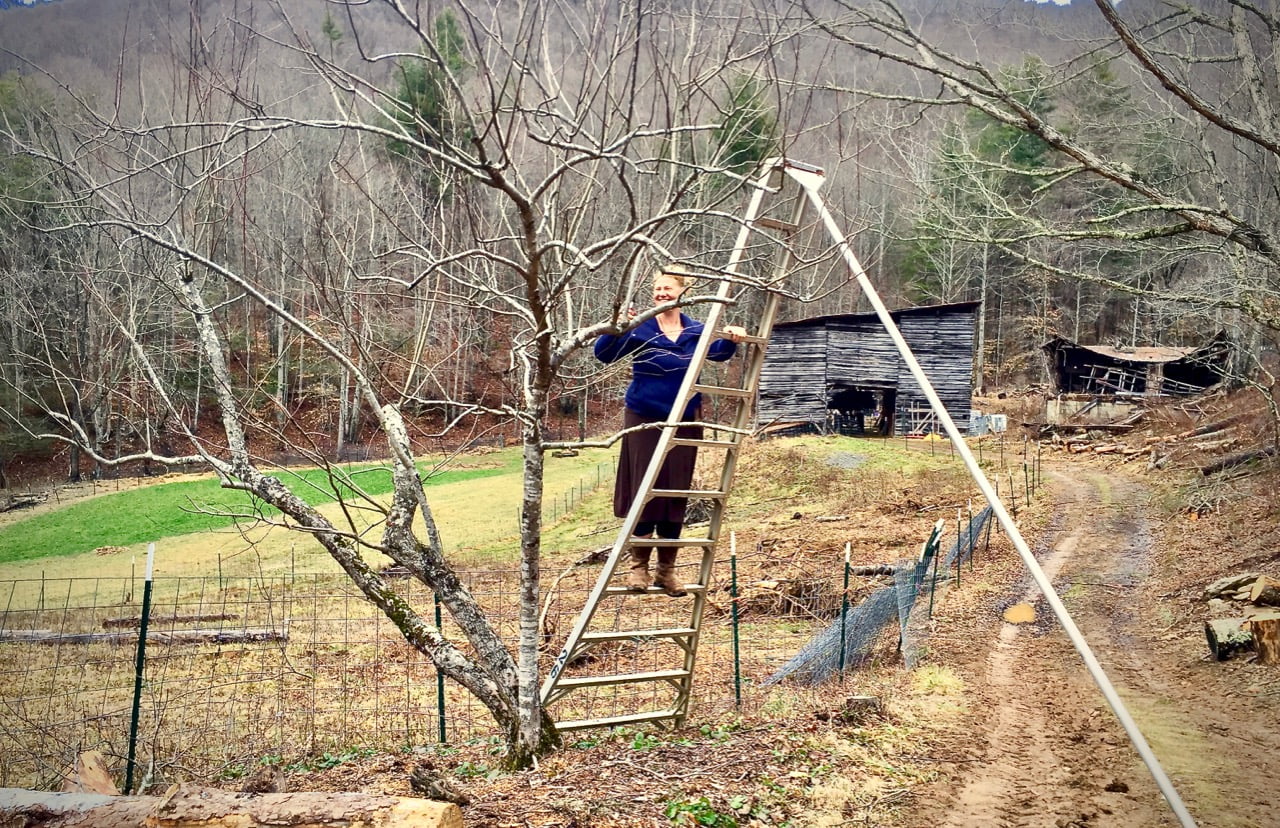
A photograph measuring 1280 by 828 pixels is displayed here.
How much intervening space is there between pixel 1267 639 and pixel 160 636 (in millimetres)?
12195

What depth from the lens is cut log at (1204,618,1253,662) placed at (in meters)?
8.58

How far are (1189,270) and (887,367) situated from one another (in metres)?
17.1

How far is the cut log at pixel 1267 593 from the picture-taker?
9.43 meters

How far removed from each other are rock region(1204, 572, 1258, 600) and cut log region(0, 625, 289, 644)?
11.1 metres

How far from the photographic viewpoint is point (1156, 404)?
32.5m

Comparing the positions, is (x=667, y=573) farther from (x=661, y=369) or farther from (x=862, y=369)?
(x=862, y=369)

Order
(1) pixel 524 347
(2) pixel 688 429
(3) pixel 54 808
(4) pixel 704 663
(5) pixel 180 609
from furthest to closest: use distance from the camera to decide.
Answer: (5) pixel 180 609 → (4) pixel 704 663 → (2) pixel 688 429 → (1) pixel 524 347 → (3) pixel 54 808

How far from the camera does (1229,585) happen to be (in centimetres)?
1059

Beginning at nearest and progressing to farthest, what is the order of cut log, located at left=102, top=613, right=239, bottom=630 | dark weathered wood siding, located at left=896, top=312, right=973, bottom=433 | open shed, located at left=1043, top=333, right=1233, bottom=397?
1. cut log, located at left=102, top=613, right=239, bottom=630
2. dark weathered wood siding, located at left=896, top=312, right=973, bottom=433
3. open shed, located at left=1043, top=333, right=1233, bottom=397

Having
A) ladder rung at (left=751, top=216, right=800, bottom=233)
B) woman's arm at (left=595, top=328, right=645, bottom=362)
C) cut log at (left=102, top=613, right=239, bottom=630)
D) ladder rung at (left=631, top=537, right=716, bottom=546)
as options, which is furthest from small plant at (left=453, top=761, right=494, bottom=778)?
cut log at (left=102, top=613, right=239, bottom=630)

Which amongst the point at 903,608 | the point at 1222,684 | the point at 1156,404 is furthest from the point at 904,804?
the point at 1156,404

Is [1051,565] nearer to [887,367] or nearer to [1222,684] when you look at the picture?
[1222,684]

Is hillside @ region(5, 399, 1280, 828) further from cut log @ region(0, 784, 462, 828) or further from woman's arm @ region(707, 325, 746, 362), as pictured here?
woman's arm @ region(707, 325, 746, 362)

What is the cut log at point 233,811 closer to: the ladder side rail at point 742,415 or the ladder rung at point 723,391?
the ladder side rail at point 742,415
